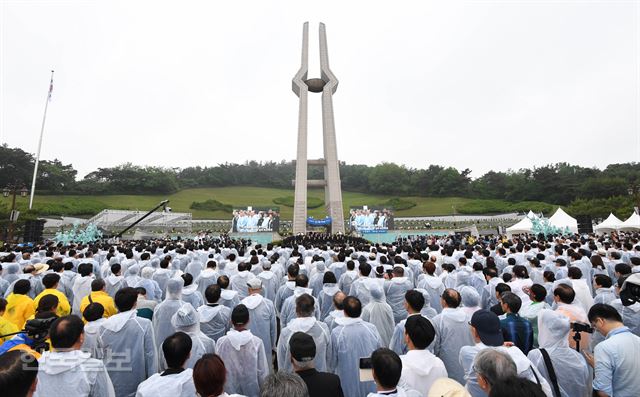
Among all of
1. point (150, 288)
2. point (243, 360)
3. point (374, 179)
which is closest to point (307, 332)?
→ point (243, 360)

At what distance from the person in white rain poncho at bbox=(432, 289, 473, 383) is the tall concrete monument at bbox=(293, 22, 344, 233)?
2774 cm

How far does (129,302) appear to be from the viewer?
3443 mm

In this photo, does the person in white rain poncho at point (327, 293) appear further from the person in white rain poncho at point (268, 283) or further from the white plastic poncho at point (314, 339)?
the white plastic poncho at point (314, 339)

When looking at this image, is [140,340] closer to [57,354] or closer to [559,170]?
[57,354]

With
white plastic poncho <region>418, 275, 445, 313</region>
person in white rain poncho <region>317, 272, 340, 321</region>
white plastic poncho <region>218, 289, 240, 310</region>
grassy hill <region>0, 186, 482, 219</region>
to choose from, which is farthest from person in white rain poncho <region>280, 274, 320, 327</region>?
grassy hill <region>0, 186, 482, 219</region>

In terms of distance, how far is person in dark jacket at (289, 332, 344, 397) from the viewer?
7.51 feet

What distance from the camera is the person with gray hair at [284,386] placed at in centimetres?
179

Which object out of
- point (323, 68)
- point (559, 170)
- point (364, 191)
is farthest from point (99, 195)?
point (559, 170)

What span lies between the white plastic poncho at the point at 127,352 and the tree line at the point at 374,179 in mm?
51026

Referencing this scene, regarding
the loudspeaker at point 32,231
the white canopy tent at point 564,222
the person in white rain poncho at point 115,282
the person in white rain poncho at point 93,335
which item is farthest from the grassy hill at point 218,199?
the person in white rain poncho at point 93,335

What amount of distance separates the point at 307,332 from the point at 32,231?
962 inches

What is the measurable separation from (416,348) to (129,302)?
2.87 metres

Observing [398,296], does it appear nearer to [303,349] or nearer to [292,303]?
[292,303]

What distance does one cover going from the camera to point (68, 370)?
7.58ft
